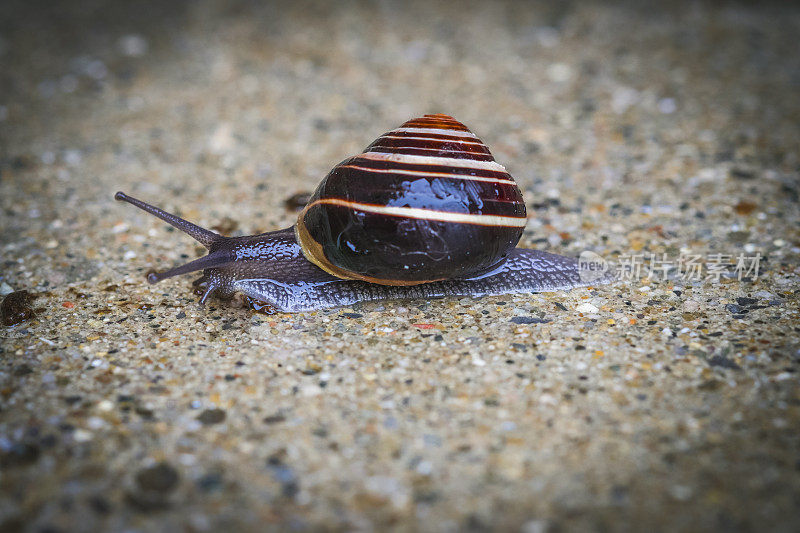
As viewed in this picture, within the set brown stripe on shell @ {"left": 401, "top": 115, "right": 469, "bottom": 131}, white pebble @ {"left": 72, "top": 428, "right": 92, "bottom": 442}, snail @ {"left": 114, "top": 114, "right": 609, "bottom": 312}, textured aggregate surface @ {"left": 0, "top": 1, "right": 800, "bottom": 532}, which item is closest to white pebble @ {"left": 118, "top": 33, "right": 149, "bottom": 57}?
textured aggregate surface @ {"left": 0, "top": 1, "right": 800, "bottom": 532}

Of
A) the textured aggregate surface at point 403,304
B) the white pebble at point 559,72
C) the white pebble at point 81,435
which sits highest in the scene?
the white pebble at point 559,72

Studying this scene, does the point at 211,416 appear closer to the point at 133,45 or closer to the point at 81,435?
the point at 81,435

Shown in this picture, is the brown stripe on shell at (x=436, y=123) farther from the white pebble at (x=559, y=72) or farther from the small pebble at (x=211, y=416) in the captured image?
the white pebble at (x=559, y=72)

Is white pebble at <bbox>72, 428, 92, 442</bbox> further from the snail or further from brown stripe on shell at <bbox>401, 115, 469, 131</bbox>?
brown stripe on shell at <bbox>401, 115, 469, 131</bbox>

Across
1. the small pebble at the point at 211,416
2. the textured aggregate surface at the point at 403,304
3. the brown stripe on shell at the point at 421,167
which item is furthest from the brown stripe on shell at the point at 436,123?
the small pebble at the point at 211,416

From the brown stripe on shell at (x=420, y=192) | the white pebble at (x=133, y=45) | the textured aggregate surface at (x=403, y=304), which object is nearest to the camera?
the textured aggregate surface at (x=403, y=304)

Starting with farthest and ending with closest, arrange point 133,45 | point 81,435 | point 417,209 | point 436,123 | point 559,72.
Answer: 1. point 133,45
2. point 559,72
3. point 436,123
4. point 417,209
5. point 81,435

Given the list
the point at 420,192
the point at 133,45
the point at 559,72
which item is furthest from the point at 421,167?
the point at 133,45

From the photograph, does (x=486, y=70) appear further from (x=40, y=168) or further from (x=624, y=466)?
(x=624, y=466)
